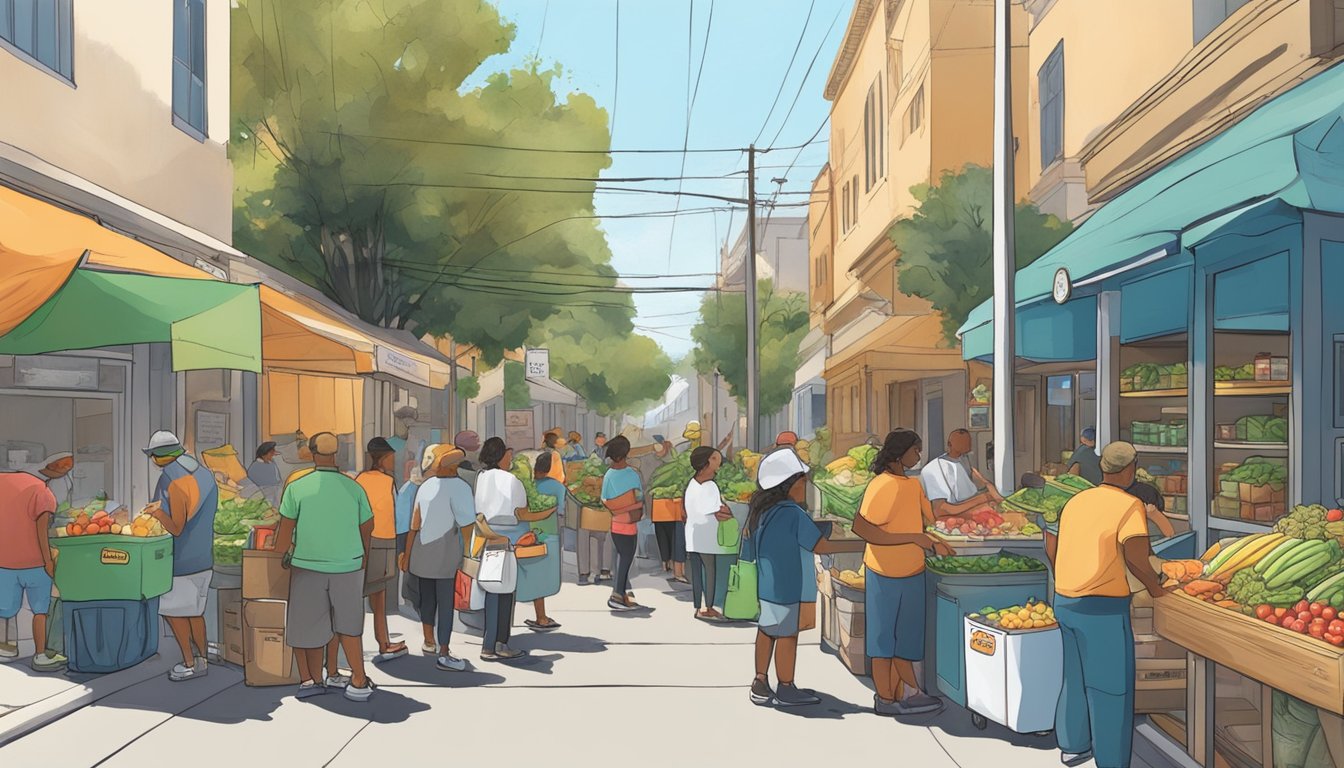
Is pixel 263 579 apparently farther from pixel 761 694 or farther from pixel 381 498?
pixel 761 694

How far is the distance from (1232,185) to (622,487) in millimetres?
7286

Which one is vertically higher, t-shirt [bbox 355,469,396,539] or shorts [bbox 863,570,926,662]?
t-shirt [bbox 355,469,396,539]

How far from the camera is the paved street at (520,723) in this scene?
7242 mm

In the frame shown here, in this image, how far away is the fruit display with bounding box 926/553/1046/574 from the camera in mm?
8211

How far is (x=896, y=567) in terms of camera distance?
8.13 metres

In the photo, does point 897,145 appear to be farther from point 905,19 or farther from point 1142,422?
point 1142,422

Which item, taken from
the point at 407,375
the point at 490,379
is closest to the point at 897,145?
the point at 407,375

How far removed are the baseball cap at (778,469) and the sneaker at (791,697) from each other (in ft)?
4.88

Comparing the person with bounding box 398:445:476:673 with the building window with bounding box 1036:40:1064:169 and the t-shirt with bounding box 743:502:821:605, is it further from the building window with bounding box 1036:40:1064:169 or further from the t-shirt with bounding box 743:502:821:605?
the building window with bounding box 1036:40:1064:169

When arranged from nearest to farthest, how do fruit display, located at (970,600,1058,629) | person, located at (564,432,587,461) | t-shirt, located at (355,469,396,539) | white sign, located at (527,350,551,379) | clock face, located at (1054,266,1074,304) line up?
fruit display, located at (970,600,1058,629), t-shirt, located at (355,469,396,539), clock face, located at (1054,266,1074,304), person, located at (564,432,587,461), white sign, located at (527,350,551,379)

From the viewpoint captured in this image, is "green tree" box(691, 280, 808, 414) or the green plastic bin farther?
"green tree" box(691, 280, 808, 414)

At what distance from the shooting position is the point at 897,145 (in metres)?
30.2

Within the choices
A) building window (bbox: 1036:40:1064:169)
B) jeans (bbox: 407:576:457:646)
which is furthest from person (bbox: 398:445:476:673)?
building window (bbox: 1036:40:1064:169)

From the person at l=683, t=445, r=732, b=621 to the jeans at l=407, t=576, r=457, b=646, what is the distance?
9.36ft
